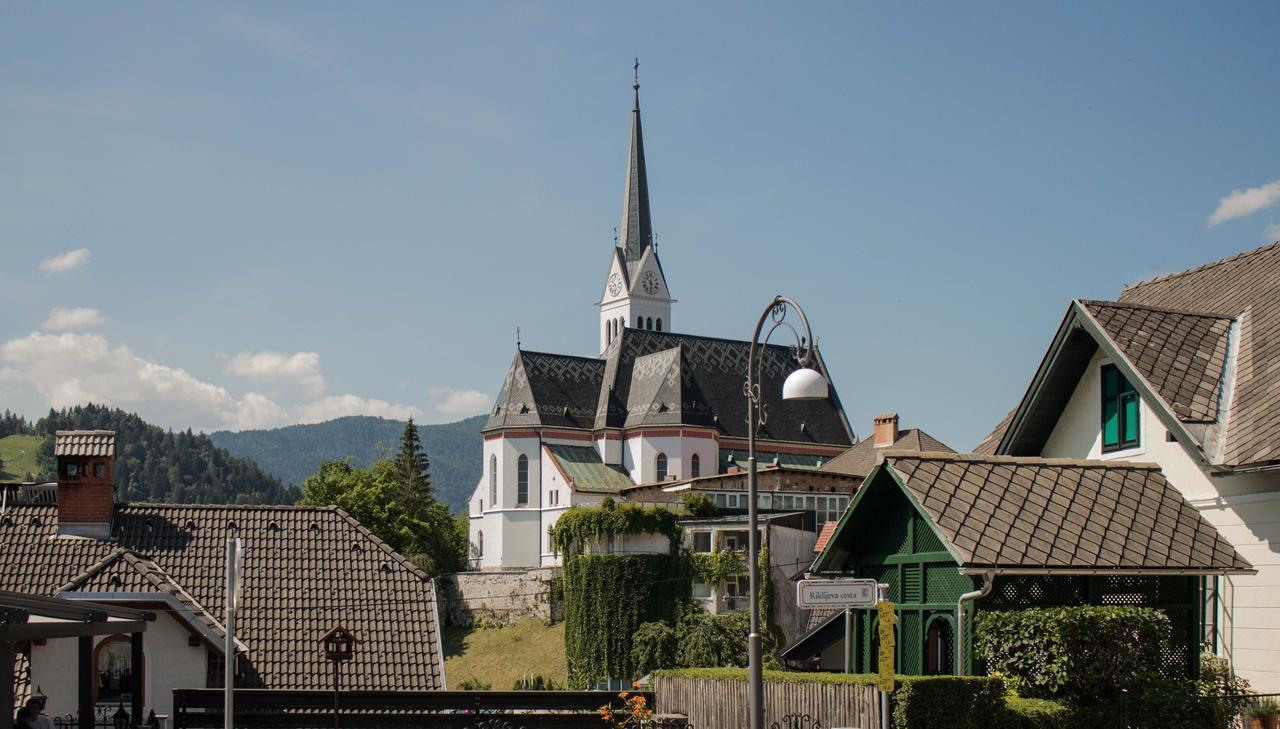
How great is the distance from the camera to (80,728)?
16.2m

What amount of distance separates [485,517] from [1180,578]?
6903 cm

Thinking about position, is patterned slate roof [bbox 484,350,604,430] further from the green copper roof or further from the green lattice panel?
the green lattice panel

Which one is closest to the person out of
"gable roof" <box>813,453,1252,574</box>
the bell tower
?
"gable roof" <box>813,453,1252,574</box>

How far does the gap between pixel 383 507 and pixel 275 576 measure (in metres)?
64.2

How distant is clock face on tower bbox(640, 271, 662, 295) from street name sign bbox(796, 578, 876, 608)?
99.8 metres

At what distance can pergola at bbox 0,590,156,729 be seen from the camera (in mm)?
12250

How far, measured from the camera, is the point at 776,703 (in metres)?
16.1

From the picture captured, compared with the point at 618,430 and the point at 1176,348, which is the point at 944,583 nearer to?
the point at 1176,348

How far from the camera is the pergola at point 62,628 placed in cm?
1225

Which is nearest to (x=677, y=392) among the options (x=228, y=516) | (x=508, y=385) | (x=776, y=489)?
(x=508, y=385)

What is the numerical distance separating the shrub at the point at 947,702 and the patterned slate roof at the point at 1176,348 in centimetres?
626

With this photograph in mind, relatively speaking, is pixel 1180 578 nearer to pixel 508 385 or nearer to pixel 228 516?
pixel 228 516

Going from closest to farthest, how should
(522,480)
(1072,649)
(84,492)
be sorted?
1. (1072,649)
2. (84,492)
3. (522,480)

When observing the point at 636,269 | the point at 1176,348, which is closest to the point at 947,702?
the point at 1176,348
